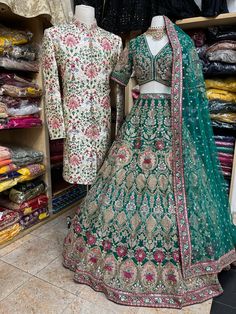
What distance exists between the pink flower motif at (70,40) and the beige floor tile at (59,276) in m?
1.26

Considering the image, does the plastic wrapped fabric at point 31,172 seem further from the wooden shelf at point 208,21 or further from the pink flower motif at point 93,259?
the wooden shelf at point 208,21

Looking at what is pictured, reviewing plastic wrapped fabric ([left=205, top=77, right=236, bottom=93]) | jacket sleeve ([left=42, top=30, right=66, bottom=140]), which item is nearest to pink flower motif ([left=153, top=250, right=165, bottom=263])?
jacket sleeve ([left=42, top=30, right=66, bottom=140])

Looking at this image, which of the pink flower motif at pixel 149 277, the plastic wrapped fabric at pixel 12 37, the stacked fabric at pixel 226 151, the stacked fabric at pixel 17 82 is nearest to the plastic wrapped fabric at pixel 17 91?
the stacked fabric at pixel 17 82

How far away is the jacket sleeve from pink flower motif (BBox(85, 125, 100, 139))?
0.47 ft

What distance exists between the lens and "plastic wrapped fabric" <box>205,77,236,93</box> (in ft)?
6.37

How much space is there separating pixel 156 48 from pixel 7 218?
141 centimetres

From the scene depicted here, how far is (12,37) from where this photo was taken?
1660 mm

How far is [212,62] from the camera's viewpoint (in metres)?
1.92

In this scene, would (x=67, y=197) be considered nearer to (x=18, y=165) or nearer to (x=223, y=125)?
(x=18, y=165)

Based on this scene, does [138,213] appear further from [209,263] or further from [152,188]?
[209,263]

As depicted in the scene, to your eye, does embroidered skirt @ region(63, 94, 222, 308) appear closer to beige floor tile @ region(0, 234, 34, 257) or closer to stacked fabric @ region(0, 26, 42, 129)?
beige floor tile @ region(0, 234, 34, 257)

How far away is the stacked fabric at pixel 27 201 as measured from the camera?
6.15 ft

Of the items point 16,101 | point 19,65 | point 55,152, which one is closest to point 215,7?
point 19,65

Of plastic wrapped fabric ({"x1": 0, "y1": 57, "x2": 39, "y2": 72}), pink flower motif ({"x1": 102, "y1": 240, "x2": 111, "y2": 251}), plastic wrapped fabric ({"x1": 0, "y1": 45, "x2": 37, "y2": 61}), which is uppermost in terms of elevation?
plastic wrapped fabric ({"x1": 0, "y1": 45, "x2": 37, "y2": 61})
